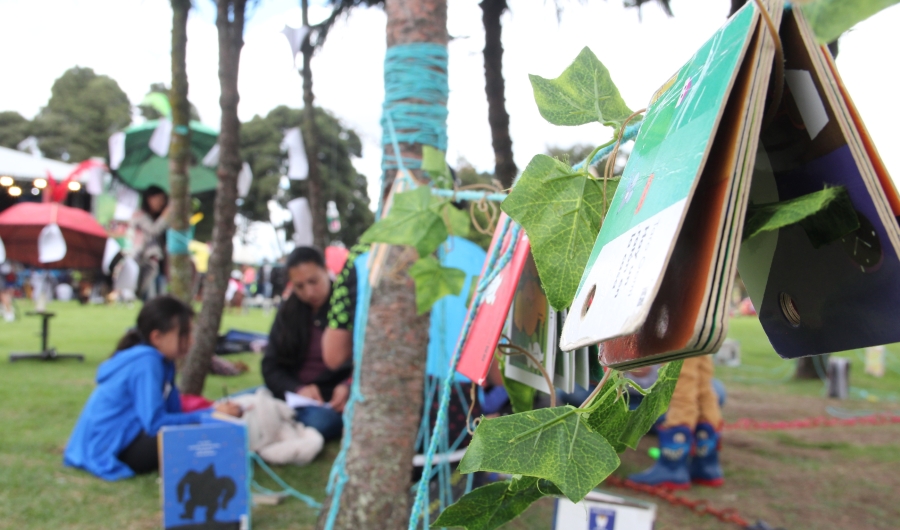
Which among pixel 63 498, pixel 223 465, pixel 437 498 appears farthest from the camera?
pixel 63 498

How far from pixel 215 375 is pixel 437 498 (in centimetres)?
408

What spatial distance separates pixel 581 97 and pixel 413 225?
18.7 inches

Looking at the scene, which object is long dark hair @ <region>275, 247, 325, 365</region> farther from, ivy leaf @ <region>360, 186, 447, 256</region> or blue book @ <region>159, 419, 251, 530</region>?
ivy leaf @ <region>360, 186, 447, 256</region>

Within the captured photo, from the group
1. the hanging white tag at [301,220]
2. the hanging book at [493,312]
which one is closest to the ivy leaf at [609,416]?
the hanging book at [493,312]

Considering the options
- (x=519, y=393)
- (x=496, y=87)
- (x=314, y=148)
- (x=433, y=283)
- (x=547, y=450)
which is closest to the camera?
(x=547, y=450)

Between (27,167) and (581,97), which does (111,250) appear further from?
(27,167)

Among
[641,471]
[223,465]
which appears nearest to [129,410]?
[223,465]

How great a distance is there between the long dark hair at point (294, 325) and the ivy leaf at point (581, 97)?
2890 millimetres

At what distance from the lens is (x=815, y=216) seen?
0.38 meters

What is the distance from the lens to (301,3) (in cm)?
616

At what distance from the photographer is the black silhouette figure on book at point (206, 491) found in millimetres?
2217

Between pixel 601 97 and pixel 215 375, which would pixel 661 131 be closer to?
pixel 601 97

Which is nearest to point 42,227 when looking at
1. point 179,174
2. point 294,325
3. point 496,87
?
point 179,174

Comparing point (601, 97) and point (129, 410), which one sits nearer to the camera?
point (601, 97)
